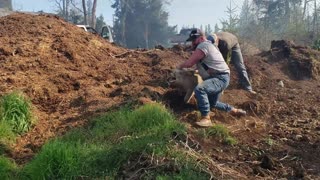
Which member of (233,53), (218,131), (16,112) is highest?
(233,53)

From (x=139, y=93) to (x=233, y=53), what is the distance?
288cm

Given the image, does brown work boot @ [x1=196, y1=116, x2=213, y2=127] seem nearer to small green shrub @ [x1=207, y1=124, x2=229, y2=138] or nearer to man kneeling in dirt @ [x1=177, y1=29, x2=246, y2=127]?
man kneeling in dirt @ [x1=177, y1=29, x2=246, y2=127]

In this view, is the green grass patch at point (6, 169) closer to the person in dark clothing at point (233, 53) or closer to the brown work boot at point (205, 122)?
the brown work boot at point (205, 122)

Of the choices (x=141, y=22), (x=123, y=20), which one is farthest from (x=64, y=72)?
(x=141, y=22)

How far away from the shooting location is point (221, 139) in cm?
576

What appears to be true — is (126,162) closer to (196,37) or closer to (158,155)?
(158,155)

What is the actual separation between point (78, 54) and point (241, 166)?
510 cm

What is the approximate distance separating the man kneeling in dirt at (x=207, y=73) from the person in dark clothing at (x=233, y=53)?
198 cm

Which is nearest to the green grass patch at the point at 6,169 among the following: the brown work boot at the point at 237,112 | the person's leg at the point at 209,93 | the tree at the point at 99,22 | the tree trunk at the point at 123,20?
the person's leg at the point at 209,93

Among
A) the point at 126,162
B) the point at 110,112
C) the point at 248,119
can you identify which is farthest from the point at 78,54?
the point at 126,162

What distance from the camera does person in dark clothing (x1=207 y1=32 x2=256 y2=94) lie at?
8445 millimetres

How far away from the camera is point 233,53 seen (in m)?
8.98

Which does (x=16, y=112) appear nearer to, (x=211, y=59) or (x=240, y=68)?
(x=211, y=59)

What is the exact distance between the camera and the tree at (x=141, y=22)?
172 ft
